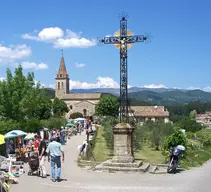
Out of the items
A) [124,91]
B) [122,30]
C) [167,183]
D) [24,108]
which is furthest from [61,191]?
[24,108]

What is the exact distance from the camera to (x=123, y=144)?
1549 centimetres

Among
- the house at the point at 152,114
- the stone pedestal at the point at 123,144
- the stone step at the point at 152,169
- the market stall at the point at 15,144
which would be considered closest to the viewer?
the stone step at the point at 152,169

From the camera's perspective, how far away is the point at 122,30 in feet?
54.3

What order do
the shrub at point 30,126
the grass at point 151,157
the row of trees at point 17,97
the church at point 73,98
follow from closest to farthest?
the grass at point 151,157, the shrub at point 30,126, the row of trees at point 17,97, the church at point 73,98

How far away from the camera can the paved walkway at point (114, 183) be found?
35.3 feet

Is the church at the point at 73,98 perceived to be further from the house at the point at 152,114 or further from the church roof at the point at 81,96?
the house at the point at 152,114

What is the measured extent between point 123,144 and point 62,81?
126 m

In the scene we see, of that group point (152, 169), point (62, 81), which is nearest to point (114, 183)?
point (152, 169)

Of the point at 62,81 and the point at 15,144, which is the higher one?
the point at 62,81

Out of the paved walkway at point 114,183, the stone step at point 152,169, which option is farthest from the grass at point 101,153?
the paved walkway at point 114,183

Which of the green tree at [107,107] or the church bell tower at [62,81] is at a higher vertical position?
the church bell tower at [62,81]

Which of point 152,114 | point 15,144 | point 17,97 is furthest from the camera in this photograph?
point 152,114

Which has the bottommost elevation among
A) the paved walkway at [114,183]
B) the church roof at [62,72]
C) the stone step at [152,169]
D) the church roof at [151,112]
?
the stone step at [152,169]

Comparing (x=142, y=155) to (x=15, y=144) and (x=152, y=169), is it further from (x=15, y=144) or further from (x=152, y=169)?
(x=152, y=169)
